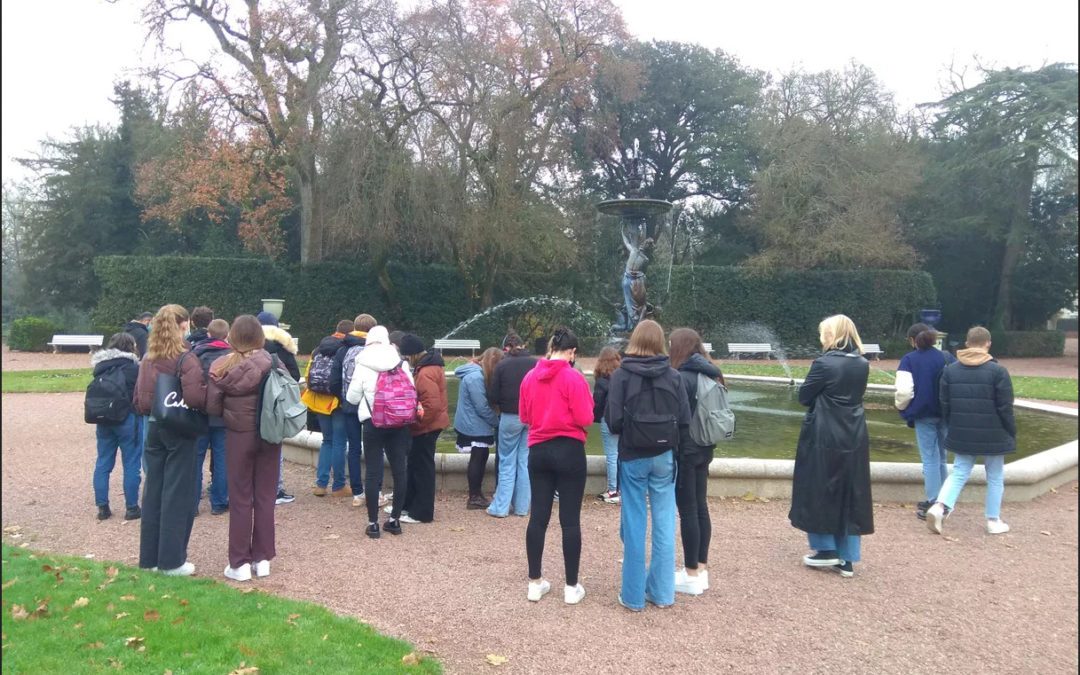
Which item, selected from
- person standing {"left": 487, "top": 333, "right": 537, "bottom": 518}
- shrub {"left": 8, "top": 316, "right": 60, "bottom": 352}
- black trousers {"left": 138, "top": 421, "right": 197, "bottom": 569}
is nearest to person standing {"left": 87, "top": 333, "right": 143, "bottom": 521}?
black trousers {"left": 138, "top": 421, "right": 197, "bottom": 569}

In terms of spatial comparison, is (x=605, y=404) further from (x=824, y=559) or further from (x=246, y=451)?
(x=246, y=451)

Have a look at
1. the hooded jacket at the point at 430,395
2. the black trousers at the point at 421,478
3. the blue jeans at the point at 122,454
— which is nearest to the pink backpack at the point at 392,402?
the hooded jacket at the point at 430,395

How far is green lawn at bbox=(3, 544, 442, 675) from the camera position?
3.77 m

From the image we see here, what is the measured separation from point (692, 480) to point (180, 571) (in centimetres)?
340

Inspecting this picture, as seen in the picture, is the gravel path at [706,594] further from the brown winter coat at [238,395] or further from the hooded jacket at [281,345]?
the hooded jacket at [281,345]

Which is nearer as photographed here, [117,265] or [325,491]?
[325,491]

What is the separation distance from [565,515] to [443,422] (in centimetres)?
198

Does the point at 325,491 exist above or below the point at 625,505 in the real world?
below

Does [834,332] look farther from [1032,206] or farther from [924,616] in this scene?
[1032,206]

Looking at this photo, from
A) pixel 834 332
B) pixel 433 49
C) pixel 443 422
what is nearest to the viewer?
pixel 834 332

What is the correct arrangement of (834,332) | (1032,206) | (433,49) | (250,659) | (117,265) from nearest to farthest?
(250,659) → (834,332) → (433,49) → (117,265) → (1032,206)

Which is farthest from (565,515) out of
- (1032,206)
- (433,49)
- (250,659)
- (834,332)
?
(1032,206)

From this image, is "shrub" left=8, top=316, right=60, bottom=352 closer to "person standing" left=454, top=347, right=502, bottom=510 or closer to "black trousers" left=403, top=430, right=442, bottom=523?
"person standing" left=454, top=347, right=502, bottom=510

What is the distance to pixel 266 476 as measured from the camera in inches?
203
